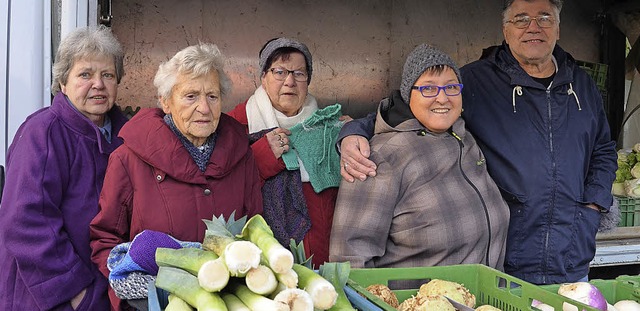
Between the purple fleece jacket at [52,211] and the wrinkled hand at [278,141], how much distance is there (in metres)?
0.71

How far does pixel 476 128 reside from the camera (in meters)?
2.98

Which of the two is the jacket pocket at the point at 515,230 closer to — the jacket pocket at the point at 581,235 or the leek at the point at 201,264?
the jacket pocket at the point at 581,235

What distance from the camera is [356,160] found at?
8.54 feet

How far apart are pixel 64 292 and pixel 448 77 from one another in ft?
5.54

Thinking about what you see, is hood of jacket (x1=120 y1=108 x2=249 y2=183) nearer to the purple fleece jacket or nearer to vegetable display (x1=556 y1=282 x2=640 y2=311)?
the purple fleece jacket

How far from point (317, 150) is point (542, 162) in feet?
3.28

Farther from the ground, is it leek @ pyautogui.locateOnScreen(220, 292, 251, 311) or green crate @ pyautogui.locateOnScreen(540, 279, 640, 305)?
leek @ pyautogui.locateOnScreen(220, 292, 251, 311)

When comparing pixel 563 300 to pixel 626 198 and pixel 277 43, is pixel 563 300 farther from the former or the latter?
pixel 626 198

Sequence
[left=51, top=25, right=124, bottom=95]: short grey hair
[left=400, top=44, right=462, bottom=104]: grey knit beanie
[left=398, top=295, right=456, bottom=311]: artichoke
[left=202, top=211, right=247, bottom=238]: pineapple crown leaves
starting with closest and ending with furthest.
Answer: [left=202, top=211, right=247, bottom=238]: pineapple crown leaves, [left=398, top=295, right=456, bottom=311]: artichoke, [left=51, top=25, right=124, bottom=95]: short grey hair, [left=400, top=44, right=462, bottom=104]: grey knit beanie

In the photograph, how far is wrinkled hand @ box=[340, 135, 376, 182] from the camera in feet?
8.43

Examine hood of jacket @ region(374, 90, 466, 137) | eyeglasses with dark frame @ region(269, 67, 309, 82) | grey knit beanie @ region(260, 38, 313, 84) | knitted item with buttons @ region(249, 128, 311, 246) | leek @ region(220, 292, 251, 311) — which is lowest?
knitted item with buttons @ region(249, 128, 311, 246)

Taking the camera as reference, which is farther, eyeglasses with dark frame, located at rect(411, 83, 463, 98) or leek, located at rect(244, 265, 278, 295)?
eyeglasses with dark frame, located at rect(411, 83, 463, 98)

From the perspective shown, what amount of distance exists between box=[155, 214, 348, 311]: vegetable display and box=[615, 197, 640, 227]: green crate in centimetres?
307

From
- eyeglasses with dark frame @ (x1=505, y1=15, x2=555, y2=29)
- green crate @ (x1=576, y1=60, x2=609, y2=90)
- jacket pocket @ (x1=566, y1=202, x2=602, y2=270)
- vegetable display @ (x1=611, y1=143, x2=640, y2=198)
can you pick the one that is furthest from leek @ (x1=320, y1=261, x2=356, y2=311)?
green crate @ (x1=576, y1=60, x2=609, y2=90)
